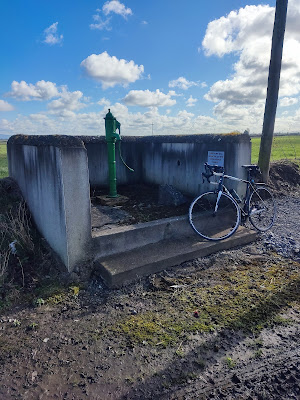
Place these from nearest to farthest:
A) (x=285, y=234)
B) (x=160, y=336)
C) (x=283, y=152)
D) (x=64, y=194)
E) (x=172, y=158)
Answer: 1. (x=160, y=336)
2. (x=64, y=194)
3. (x=285, y=234)
4. (x=172, y=158)
5. (x=283, y=152)

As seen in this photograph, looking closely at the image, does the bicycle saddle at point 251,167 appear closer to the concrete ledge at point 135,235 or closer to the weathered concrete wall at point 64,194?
the concrete ledge at point 135,235

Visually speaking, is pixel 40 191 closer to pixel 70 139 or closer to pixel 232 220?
pixel 70 139

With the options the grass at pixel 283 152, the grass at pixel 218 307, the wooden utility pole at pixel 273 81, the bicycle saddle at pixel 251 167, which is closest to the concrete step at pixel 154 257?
the grass at pixel 218 307

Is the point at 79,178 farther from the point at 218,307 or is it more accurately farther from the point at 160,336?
the point at 218,307

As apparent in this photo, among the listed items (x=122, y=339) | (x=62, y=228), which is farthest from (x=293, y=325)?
(x=62, y=228)

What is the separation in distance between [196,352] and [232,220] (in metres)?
3.26

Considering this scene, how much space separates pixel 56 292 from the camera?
359 cm

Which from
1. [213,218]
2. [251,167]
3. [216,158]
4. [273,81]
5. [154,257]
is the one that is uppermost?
[273,81]

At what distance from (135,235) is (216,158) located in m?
2.40

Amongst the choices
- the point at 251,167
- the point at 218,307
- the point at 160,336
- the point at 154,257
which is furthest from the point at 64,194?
the point at 251,167

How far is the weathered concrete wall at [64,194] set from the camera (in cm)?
366

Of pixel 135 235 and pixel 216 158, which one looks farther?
pixel 216 158

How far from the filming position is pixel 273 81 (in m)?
7.58

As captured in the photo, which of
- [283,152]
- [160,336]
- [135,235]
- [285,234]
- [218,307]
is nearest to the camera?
[160,336]
